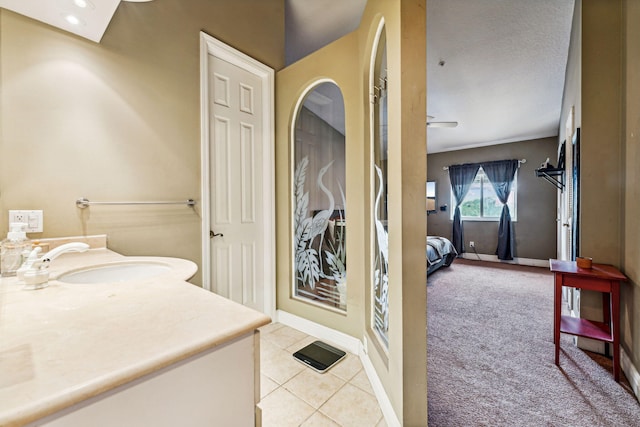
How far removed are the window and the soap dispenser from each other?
699 centimetres

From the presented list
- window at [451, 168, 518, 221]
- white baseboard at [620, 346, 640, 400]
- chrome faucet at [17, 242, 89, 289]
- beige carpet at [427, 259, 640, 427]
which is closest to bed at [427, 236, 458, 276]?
beige carpet at [427, 259, 640, 427]

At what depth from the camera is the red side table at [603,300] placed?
173 centimetres

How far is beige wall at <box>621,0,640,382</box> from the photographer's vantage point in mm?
1617

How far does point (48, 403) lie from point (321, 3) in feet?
10.2

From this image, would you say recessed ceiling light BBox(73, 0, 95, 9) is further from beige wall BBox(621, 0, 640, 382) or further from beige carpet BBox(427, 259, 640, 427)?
beige wall BBox(621, 0, 640, 382)

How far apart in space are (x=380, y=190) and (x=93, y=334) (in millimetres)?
1514

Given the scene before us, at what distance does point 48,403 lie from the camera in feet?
1.28

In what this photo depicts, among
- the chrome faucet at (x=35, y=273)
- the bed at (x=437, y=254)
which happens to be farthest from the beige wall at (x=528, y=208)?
the chrome faucet at (x=35, y=273)

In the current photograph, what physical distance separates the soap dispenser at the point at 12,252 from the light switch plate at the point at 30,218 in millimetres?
382

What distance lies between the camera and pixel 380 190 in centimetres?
173

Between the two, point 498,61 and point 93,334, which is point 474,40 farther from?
point 93,334

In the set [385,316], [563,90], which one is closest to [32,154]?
[385,316]

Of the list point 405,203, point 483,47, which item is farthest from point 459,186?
point 405,203

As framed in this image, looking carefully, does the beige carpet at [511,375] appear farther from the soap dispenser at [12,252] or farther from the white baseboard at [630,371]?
the soap dispenser at [12,252]
